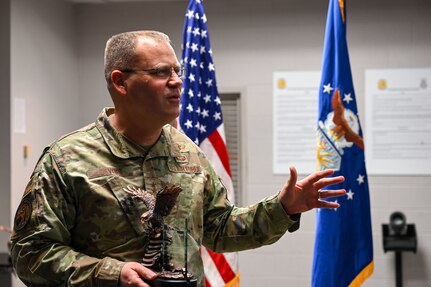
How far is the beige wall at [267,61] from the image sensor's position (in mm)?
5023

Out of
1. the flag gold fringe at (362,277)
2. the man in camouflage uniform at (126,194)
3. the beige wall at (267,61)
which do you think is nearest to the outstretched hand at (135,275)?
the man in camouflage uniform at (126,194)

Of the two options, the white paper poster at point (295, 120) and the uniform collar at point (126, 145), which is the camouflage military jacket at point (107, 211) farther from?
the white paper poster at point (295, 120)

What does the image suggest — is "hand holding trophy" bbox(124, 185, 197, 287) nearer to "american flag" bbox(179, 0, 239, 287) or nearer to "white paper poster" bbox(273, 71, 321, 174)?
"american flag" bbox(179, 0, 239, 287)

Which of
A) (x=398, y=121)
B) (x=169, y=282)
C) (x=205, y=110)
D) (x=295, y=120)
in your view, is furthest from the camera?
(x=295, y=120)

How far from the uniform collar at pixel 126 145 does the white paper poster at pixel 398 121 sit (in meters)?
3.59

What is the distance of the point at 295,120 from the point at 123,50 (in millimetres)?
3656

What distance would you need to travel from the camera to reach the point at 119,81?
1.62 m

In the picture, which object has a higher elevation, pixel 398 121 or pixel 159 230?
pixel 398 121

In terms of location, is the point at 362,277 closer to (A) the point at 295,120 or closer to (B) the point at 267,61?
(A) the point at 295,120

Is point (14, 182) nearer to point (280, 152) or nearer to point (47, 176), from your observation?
point (280, 152)

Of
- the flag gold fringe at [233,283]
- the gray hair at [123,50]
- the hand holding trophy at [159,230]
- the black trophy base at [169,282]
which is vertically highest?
the gray hair at [123,50]

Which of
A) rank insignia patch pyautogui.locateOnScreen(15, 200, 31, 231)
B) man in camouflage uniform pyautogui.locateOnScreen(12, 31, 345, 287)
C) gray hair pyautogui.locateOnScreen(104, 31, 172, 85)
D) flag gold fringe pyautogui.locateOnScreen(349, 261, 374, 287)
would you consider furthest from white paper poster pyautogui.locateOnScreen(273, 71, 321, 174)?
rank insignia patch pyautogui.locateOnScreen(15, 200, 31, 231)

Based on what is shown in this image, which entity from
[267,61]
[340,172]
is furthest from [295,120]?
[340,172]

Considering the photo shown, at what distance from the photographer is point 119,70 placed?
1.62m
